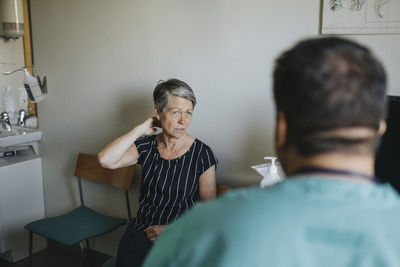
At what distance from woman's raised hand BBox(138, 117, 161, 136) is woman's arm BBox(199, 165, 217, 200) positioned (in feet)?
1.17

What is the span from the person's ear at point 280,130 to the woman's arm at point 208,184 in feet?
4.20

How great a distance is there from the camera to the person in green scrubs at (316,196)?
58cm

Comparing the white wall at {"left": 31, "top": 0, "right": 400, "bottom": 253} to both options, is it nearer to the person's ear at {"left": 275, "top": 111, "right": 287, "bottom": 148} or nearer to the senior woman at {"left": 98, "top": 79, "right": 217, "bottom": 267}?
the senior woman at {"left": 98, "top": 79, "right": 217, "bottom": 267}

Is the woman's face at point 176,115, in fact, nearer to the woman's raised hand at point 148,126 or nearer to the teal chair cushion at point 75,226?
the woman's raised hand at point 148,126

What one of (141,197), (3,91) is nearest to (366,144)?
(141,197)

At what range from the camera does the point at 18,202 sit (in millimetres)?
2812

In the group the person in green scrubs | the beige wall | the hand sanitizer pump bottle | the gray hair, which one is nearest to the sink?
the beige wall

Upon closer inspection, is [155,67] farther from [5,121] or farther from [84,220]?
[5,121]

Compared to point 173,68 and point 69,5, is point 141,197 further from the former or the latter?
point 69,5

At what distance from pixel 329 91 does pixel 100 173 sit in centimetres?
218

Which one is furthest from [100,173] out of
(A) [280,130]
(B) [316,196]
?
(B) [316,196]

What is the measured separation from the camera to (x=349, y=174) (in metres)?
0.63

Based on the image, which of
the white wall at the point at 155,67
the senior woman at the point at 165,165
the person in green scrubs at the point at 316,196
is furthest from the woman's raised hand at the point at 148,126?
the person in green scrubs at the point at 316,196

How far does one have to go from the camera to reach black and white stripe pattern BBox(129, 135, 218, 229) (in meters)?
1.99
